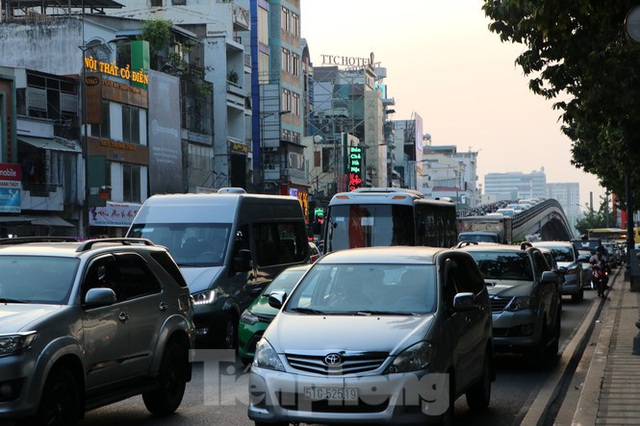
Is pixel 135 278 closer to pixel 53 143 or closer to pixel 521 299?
pixel 521 299

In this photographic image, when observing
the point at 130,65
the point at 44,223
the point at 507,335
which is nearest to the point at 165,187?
the point at 130,65

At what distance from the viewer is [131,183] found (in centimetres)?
5822

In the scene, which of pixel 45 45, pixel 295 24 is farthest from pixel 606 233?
pixel 45 45

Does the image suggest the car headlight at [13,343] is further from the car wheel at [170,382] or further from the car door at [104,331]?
the car wheel at [170,382]

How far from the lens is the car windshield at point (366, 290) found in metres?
9.73

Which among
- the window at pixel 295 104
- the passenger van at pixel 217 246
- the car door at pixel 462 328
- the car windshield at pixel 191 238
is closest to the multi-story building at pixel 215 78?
the window at pixel 295 104

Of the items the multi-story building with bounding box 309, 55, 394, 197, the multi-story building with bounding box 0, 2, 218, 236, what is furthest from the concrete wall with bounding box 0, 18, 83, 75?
the multi-story building with bounding box 309, 55, 394, 197

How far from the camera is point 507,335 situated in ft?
50.7

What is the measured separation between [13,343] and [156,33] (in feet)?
183

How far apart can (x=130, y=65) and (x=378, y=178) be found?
6737 cm

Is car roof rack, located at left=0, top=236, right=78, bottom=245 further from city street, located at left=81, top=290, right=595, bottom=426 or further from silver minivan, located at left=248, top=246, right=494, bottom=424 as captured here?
silver minivan, located at left=248, top=246, right=494, bottom=424

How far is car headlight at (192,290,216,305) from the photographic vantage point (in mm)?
17250

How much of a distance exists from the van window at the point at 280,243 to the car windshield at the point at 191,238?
1.18 m

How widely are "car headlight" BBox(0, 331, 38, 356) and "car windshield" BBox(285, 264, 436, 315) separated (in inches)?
94.0
